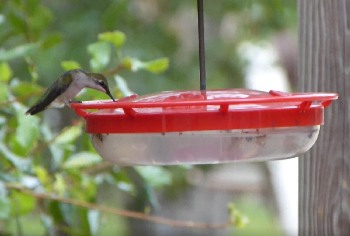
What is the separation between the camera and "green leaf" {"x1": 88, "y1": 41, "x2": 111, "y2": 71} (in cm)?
268

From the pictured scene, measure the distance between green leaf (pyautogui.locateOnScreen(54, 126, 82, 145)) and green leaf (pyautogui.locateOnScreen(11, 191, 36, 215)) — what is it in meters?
0.21

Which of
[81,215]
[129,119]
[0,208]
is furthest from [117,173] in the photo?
[129,119]

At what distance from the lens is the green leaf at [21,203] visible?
2.95 m

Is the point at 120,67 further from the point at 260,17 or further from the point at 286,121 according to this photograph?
the point at 260,17

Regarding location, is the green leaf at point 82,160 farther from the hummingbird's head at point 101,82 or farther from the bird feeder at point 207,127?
the bird feeder at point 207,127

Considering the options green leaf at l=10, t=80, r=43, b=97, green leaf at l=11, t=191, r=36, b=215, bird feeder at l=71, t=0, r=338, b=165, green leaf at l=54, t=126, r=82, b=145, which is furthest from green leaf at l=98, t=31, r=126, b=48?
bird feeder at l=71, t=0, r=338, b=165

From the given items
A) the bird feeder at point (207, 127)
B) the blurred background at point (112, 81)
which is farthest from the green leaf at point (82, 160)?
the bird feeder at point (207, 127)

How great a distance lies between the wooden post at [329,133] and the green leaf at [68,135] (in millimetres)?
1014

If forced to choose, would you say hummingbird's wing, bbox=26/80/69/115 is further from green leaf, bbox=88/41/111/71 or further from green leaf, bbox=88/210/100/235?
green leaf, bbox=88/210/100/235

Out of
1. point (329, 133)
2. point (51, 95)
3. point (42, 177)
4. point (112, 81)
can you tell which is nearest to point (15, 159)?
point (42, 177)

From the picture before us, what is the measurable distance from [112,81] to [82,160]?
1.82 metres

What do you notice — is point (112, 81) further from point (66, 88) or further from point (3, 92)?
point (66, 88)

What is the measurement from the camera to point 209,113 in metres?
1.66

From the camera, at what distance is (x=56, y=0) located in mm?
6711
